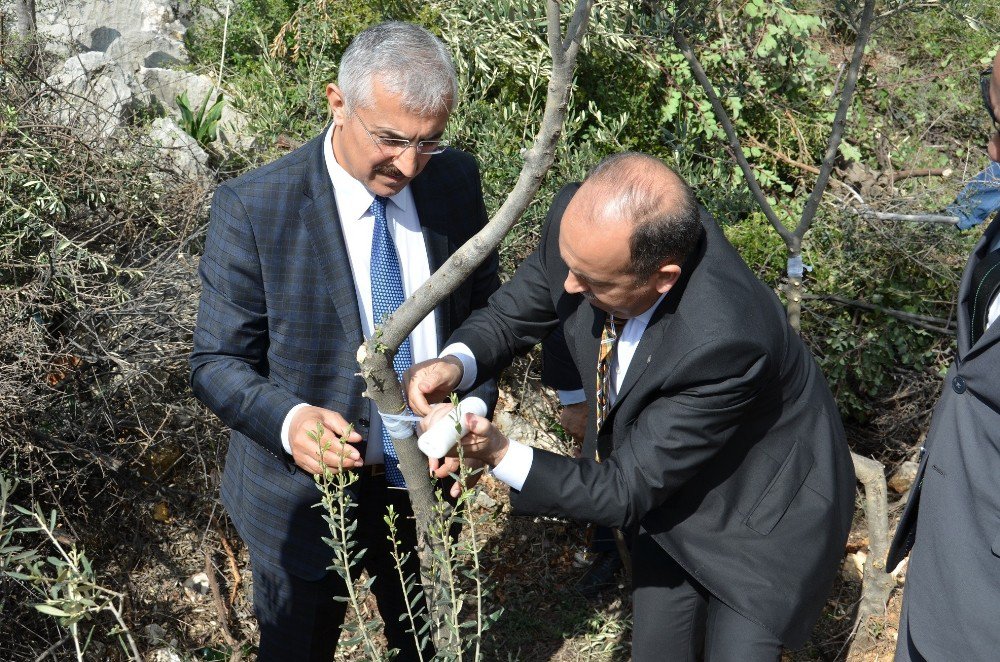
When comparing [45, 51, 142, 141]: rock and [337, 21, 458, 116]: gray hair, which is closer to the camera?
[337, 21, 458, 116]: gray hair

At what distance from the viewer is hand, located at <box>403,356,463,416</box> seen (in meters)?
2.37

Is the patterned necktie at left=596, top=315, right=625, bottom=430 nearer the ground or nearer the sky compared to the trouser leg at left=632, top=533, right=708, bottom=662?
nearer the sky

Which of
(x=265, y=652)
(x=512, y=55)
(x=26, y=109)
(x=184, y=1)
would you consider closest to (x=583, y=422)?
(x=265, y=652)

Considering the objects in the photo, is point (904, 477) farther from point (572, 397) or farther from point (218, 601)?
point (218, 601)

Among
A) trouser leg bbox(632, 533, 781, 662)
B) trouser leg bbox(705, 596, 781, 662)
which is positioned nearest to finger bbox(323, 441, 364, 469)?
trouser leg bbox(632, 533, 781, 662)

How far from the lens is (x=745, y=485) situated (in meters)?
2.53

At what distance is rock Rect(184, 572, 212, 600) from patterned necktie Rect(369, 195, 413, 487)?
190cm

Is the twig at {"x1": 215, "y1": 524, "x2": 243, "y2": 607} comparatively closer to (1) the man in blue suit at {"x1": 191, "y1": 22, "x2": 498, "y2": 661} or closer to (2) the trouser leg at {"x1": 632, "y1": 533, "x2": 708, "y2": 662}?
(1) the man in blue suit at {"x1": 191, "y1": 22, "x2": 498, "y2": 661}

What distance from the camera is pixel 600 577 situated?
4.16 metres

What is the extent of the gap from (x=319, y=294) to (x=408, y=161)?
1.50 feet

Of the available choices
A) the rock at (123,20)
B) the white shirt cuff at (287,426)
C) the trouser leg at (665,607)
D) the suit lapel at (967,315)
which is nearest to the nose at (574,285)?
the white shirt cuff at (287,426)

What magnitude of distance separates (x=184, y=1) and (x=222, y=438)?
528cm

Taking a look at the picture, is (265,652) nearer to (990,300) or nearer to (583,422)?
(583,422)

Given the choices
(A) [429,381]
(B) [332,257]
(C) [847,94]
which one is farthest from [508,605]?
(C) [847,94]
